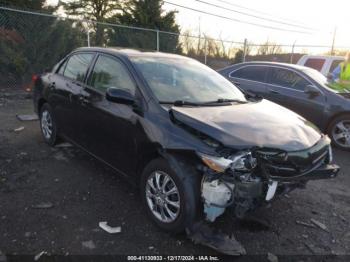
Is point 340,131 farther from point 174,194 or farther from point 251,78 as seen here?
point 174,194

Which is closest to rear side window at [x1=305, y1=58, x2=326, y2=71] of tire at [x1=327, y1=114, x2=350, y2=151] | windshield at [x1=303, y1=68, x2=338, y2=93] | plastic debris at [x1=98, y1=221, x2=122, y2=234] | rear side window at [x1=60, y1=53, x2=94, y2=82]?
windshield at [x1=303, y1=68, x2=338, y2=93]

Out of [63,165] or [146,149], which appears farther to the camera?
[63,165]

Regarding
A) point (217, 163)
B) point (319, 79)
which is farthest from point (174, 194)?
point (319, 79)

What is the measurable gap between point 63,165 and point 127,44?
9.39 m

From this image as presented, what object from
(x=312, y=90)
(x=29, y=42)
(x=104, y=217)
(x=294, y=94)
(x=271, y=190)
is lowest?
(x=104, y=217)

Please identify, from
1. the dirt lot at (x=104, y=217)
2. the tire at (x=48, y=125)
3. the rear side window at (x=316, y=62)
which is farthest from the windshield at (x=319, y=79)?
the tire at (x=48, y=125)

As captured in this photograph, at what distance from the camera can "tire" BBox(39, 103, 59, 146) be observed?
544 cm

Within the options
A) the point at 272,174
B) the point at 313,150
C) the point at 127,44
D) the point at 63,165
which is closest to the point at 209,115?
the point at 272,174

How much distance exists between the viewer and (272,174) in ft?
9.99

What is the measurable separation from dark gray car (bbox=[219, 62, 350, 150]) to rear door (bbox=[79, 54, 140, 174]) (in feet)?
11.9

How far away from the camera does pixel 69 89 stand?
482 cm

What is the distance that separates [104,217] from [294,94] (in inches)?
204

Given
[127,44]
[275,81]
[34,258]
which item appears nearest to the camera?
[34,258]

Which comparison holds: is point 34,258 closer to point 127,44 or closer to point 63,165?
point 63,165
